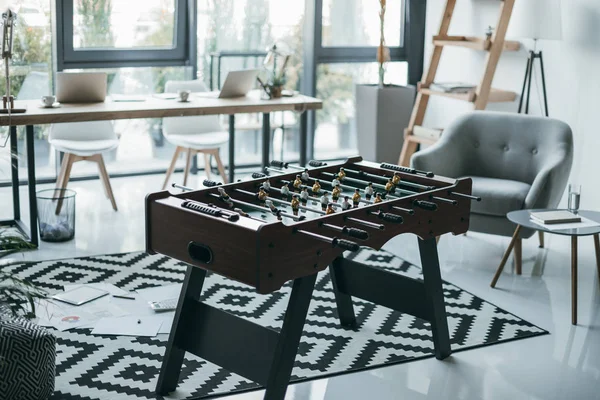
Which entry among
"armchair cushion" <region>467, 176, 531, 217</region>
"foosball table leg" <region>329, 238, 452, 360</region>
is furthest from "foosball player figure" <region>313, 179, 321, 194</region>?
"armchair cushion" <region>467, 176, 531, 217</region>

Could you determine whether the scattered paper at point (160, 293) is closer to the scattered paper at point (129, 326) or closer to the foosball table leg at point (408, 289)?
the scattered paper at point (129, 326)

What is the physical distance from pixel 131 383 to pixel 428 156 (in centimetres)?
253

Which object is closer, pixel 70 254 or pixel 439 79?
pixel 70 254

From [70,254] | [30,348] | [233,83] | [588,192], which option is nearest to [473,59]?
[588,192]

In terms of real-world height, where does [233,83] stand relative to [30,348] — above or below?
above

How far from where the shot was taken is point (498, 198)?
4.94 metres

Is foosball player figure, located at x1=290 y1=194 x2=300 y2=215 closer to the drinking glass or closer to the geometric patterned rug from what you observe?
the geometric patterned rug

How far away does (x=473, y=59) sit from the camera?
7039mm

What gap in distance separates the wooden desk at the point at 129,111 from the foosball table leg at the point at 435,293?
2.10m

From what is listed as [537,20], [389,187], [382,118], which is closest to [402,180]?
[389,187]

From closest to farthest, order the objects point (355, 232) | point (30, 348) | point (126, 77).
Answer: point (355, 232)
point (30, 348)
point (126, 77)

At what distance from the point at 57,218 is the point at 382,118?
2.82m

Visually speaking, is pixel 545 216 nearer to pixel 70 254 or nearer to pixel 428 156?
pixel 428 156

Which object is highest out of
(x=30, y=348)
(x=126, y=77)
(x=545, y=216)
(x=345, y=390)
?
(x=126, y=77)
